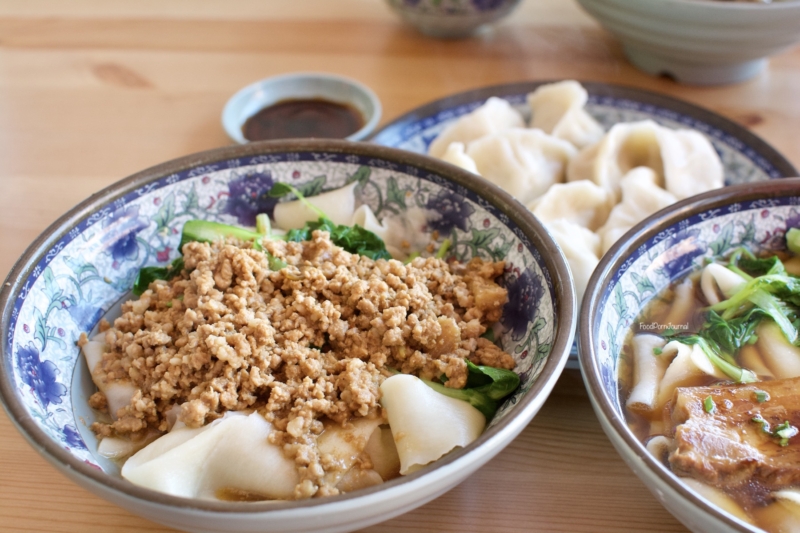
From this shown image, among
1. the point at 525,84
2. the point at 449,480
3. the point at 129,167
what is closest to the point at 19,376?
the point at 449,480

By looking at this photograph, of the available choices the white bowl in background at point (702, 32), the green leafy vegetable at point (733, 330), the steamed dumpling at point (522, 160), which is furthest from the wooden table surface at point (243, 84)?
the steamed dumpling at point (522, 160)

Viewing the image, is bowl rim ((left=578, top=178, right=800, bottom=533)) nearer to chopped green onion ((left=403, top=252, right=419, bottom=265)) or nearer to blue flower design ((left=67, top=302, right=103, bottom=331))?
chopped green onion ((left=403, top=252, right=419, bottom=265))

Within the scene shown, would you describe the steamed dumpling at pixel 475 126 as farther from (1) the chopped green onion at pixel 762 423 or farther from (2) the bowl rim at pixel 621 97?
(1) the chopped green onion at pixel 762 423

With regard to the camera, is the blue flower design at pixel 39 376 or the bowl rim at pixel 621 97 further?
the bowl rim at pixel 621 97

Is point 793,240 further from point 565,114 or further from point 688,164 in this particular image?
point 565,114

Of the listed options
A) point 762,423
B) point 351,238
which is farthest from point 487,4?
point 762,423

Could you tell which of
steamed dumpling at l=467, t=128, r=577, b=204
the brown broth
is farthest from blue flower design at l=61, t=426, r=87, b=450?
steamed dumpling at l=467, t=128, r=577, b=204
